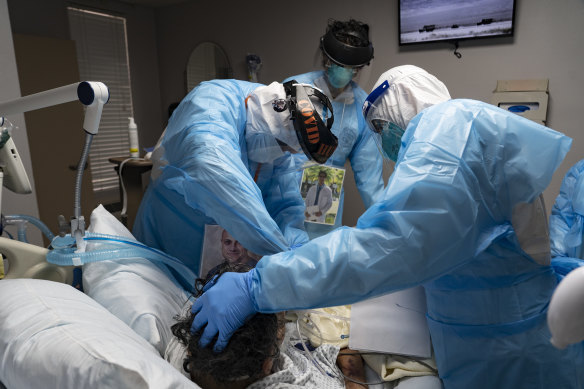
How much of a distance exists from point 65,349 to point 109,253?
53 centimetres

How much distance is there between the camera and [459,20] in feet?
9.11

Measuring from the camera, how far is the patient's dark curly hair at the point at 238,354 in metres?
0.90

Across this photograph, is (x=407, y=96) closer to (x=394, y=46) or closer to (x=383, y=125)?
(x=383, y=125)

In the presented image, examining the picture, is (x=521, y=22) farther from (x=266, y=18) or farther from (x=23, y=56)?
(x=23, y=56)

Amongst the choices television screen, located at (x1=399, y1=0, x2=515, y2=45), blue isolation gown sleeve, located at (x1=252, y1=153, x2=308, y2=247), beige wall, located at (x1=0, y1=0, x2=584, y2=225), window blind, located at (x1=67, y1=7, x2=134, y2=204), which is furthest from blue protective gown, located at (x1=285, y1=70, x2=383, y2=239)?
window blind, located at (x1=67, y1=7, x2=134, y2=204)

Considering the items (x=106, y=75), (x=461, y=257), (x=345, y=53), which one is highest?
(x=106, y=75)

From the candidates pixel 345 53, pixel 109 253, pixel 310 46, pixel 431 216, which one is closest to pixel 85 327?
pixel 109 253

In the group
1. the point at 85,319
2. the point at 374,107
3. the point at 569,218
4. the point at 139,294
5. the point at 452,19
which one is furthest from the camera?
the point at 452,19

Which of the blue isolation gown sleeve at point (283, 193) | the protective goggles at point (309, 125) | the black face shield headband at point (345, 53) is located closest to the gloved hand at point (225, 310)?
the protective goggles at point (309, 125)

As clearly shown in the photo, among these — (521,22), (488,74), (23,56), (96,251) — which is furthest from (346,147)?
(23,56)

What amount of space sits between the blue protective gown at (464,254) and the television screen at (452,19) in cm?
218

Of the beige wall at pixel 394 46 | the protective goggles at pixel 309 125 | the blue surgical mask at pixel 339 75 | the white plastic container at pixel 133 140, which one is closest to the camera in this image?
the protective goggles at pixel 309 125

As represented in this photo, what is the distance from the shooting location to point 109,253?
123cm

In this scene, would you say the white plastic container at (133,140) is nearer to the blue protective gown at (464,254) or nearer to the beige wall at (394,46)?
the beige wall at (394,46)
